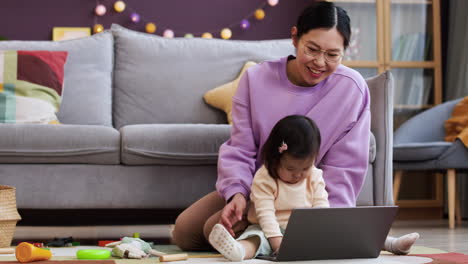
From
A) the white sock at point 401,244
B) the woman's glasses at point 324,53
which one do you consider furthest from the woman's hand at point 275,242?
the woman's glasses at point 324,53

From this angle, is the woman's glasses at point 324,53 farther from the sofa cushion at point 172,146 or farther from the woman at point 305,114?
the sofa cushion at point 172,146

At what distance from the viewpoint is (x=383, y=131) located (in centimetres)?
248

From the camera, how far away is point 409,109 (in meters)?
4.40

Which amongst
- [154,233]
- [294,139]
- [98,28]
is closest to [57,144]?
[154,233]

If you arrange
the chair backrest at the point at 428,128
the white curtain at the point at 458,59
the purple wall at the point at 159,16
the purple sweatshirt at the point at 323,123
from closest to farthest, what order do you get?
the purple sweatshirt at the point at 323,123, the chair backrest at the point at 428,128, the white curtain at the point at 458,59, the purple wall at the point at 159,16

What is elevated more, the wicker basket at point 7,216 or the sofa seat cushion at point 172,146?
the sofa seat cushion at point 172,146

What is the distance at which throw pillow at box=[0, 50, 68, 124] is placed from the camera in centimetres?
278

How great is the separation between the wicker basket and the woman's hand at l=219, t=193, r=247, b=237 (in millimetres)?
766

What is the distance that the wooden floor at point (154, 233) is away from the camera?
2562mm

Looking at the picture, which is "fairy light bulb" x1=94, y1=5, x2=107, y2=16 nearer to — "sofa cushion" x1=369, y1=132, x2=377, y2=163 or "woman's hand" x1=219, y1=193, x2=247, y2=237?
"sofa cushion" x1=369, y1=132, x2=377, y2=163

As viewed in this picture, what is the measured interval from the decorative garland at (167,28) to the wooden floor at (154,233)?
165 centimetres

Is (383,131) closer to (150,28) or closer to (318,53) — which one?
(318,53)

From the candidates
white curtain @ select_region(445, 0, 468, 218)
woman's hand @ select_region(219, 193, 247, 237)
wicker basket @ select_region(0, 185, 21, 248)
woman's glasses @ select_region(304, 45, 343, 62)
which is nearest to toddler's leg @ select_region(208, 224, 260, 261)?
woman's hand @ select_region(219, 193, 247, 237)

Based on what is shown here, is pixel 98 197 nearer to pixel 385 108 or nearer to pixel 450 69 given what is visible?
pixel 385 108
